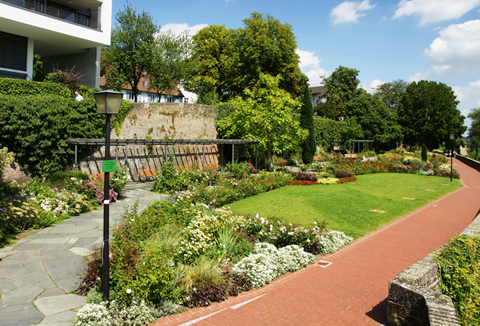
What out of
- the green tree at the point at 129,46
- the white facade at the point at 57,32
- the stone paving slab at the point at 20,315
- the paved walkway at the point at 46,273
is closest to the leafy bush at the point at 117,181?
the paved walkway at the point at 46,273

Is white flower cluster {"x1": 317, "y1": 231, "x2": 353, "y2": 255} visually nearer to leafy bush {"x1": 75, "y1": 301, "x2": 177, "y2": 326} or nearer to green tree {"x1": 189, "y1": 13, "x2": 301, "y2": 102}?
leafy bush {"x1": 75, "y1": 301, "x2": 177, "y2": 326}

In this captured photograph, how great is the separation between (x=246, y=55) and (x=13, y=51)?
18659 mm

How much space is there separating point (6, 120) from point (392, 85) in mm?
70559

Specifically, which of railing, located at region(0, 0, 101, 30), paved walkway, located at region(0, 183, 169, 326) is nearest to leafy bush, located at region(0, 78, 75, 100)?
railing, located at region(0, 0, 101, 30)

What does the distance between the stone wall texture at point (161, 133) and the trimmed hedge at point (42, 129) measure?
2205 millimetres

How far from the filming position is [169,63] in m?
33.1

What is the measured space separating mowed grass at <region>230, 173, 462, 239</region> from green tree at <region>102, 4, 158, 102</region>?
1892 centimetres

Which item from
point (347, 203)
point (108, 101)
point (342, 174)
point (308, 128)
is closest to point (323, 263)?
point (108, 101)

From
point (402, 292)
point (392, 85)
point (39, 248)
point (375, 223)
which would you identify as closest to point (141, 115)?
point (39, 248)

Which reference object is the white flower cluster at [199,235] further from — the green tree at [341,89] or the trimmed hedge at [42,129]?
the green tree at [341,89]

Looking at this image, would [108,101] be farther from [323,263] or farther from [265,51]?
[265,51]

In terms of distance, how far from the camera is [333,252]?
8.20 m

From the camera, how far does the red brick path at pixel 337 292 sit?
15.9 feet

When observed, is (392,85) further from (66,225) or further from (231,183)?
(66,225)
